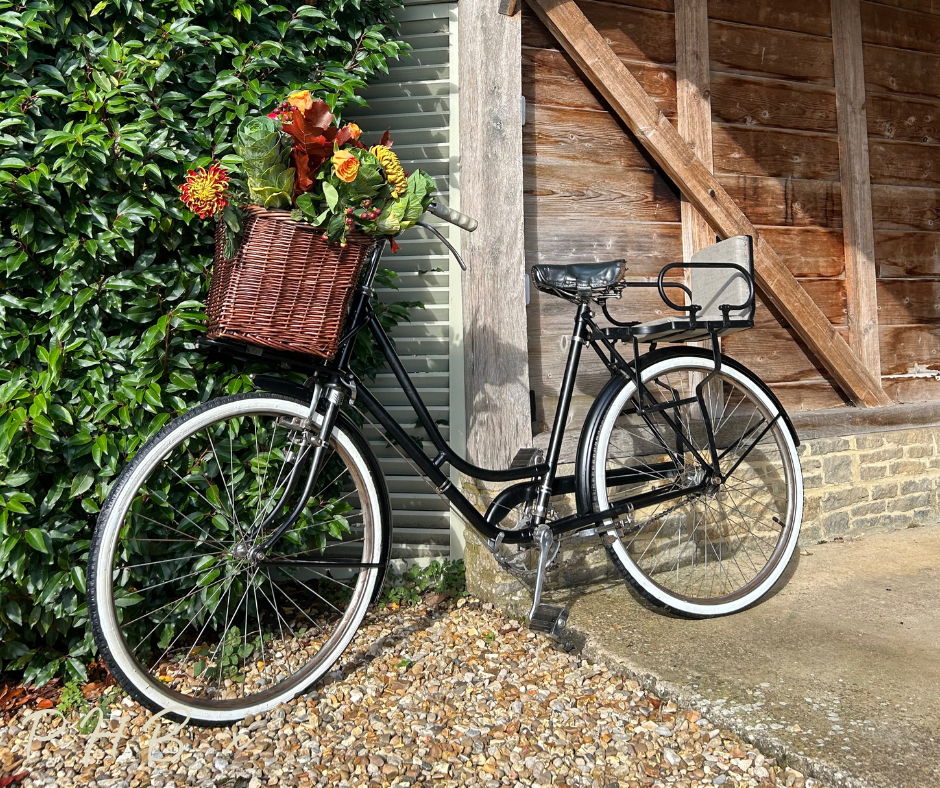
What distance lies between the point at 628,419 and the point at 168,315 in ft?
6.35

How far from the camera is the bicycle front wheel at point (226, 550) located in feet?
7.73

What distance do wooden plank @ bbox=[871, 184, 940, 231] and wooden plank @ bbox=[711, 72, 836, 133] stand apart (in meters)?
0.48

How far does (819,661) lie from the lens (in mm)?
2576

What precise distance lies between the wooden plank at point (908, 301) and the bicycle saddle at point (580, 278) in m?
2.31

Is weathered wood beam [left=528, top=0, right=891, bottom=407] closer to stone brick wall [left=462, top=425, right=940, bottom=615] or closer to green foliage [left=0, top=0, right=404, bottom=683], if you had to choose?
stone brick wall [left=462, top=425, right=940, bottom=615]

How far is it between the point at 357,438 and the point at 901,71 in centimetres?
375

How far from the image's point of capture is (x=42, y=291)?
242cm

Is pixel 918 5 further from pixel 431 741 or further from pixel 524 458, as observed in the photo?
pixel 431 741

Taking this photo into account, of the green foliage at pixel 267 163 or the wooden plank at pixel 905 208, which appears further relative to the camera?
the wooden plank at pixel 905 208

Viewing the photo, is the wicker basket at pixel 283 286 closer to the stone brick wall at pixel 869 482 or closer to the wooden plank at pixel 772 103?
the wooden plank at pixel 772 103

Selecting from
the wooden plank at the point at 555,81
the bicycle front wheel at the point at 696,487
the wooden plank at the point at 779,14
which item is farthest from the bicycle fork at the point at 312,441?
the wooden plank at the point at 779,14

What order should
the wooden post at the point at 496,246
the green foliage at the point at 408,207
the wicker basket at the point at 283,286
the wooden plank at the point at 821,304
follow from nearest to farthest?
the wicker basket at the point at 283,286, the green foliage at the point at 408,207, the wooden post at the point at 496,246, the wooden plank at the point at 821,304

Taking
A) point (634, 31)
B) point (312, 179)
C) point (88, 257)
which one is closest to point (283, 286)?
point (312, 179)

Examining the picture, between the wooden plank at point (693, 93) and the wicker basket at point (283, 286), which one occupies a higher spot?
the wooden plank at point (693, 93)
